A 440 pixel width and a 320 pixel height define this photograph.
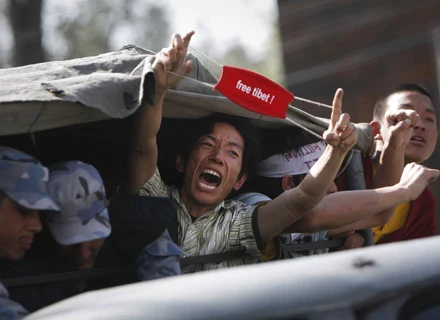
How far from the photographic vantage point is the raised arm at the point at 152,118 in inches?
123

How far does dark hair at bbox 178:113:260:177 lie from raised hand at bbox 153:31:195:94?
61 centimetres

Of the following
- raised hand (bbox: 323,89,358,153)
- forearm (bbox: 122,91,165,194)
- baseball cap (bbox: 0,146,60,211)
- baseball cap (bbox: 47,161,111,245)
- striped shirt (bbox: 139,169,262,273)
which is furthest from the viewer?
striped shirt (bbox: 139,169,262,273)

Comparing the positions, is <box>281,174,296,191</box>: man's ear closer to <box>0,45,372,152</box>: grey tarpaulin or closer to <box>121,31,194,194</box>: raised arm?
<box>0,45,372,152</box>: grey tarpaulin

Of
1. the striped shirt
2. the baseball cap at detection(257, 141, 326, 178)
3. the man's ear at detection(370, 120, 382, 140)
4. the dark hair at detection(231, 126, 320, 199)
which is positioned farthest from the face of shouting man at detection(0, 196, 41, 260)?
the man's ear at detection(370, 120, 382, 140)

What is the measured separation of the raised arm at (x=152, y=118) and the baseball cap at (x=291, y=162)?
0.86 m

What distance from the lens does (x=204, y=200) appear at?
12.3ft

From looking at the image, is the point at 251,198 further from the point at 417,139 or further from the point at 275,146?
the point at 417,139

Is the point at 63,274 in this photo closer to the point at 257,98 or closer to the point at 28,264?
the point at 28,264

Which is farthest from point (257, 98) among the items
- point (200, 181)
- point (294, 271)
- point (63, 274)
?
point (294, 271)

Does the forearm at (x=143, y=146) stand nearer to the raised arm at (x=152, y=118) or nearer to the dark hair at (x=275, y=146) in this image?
the raised arm at (x=152, y=118)

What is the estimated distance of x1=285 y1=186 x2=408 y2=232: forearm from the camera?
3.68 m

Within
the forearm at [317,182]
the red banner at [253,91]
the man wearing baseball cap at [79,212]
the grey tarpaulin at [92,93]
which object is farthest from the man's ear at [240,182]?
the man wearing baseball cap at [79,212]

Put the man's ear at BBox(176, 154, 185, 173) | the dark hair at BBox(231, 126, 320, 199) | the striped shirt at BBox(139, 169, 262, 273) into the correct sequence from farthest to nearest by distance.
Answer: the dark hair at BBox(231, 126, 320, 199)
the man's ear at BBox(176, 154, 185, 173)
the striped shirt at BBox(139, 169, 262, 273)

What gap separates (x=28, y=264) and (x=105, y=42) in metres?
19.0
